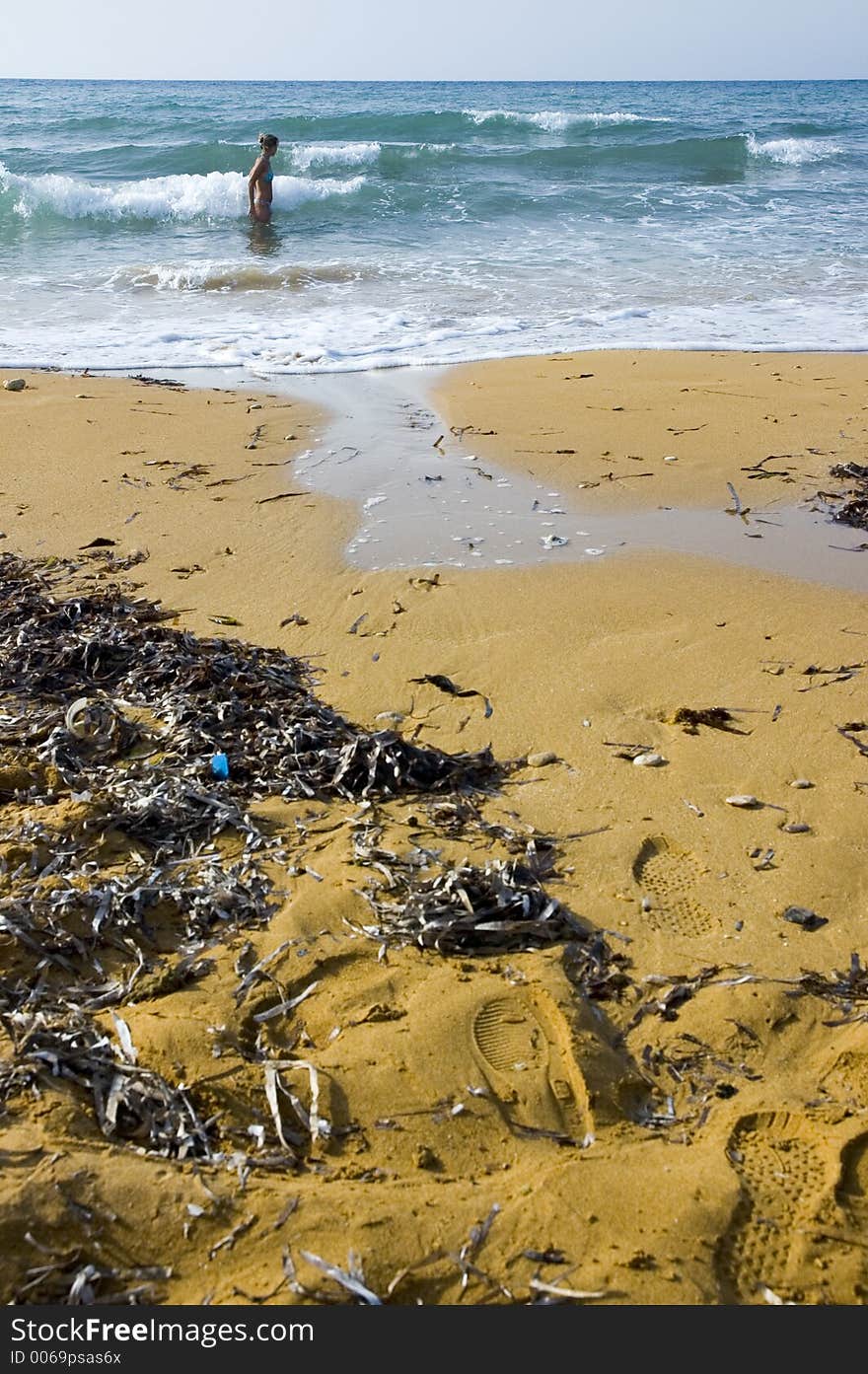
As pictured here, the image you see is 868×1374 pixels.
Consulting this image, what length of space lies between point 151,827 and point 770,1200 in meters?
1.92

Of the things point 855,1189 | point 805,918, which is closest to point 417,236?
point 805,918

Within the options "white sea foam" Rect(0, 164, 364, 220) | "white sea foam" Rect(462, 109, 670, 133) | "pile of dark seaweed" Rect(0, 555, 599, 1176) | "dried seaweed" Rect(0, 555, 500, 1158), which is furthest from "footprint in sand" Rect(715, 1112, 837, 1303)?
"white sea foam" Rect(462, 109, 670, 133)

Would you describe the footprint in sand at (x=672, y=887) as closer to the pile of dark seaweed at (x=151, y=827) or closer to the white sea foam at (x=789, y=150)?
the pile of dark seaweed at (x=151, y=827)

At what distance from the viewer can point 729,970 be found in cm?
254

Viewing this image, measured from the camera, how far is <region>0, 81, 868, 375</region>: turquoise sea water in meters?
9.64

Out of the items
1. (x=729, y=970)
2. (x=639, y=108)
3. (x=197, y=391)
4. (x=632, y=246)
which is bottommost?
(x=729, y=970)

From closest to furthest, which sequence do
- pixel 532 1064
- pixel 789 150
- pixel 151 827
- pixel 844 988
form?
pixel 532 1064
pixel 844 988
pixel 151 827
pixel 789 150

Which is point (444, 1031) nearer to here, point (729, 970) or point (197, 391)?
point (729, 970)

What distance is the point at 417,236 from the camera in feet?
49.3

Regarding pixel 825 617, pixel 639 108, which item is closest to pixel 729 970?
pixel 825 617

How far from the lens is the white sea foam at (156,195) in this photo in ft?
55.8

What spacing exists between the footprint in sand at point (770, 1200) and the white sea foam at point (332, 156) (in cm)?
2246

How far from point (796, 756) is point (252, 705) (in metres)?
1.97

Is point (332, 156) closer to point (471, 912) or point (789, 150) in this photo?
point (789, 150)
